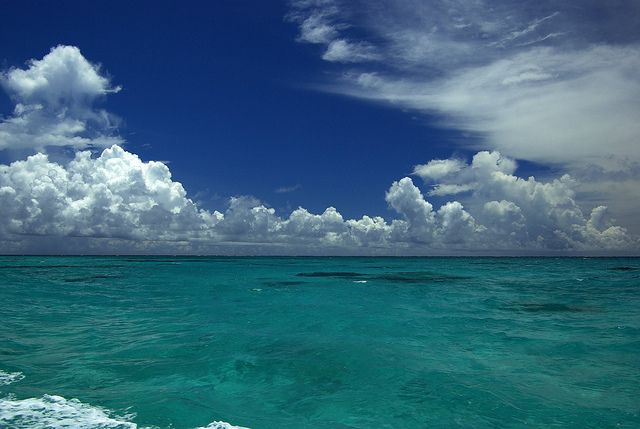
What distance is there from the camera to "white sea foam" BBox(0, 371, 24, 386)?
10961 millimetres

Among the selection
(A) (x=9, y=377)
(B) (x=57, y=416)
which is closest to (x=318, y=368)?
(B) (x=57, y=416)

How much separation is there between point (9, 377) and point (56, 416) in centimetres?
434

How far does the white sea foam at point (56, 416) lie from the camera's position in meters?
8.30

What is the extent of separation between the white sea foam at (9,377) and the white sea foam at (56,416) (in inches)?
64.6

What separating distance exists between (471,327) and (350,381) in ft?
36.8

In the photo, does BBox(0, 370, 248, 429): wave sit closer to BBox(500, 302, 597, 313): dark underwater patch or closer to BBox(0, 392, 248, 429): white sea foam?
BBox(0, 392, 248, 429): white sea foam

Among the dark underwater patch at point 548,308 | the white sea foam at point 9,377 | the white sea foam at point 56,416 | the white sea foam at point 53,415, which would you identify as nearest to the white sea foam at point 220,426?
the white sea foam at point 56,416

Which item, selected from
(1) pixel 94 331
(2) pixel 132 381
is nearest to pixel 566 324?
(2) pixel 132 381

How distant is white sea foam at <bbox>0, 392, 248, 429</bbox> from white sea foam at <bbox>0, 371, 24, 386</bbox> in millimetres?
1641

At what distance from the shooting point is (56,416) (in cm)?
878

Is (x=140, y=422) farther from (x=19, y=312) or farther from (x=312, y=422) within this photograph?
(x=19, y=312)

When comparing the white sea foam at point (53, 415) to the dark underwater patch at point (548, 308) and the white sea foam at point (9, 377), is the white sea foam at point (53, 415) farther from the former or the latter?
the dark underwater patch at point (548, 308)

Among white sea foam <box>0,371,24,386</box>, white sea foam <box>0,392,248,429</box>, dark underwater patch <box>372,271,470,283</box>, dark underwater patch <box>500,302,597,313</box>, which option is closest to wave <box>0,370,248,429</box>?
white sea foam <box>0,392,248,429</box>

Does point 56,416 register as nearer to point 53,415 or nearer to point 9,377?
point 53,415
